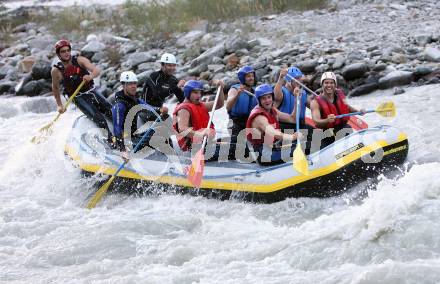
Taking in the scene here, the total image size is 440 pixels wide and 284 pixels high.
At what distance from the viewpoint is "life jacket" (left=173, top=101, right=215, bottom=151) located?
7500 mm

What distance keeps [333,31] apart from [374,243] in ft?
32.2

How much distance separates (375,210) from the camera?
6137 mm

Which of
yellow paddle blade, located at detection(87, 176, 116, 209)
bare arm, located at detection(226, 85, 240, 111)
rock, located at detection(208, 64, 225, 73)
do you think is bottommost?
rock, located at detection(208, 64, 225, 73)

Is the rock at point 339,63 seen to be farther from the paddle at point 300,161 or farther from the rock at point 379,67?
the paddle at point 300,161

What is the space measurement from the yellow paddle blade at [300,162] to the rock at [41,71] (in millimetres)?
10530

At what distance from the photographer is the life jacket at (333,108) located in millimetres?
7527

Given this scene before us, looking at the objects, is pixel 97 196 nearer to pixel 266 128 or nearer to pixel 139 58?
pixel 266 128

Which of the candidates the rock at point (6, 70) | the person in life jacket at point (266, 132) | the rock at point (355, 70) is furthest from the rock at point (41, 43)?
the person in life jacket at point (266, 132)

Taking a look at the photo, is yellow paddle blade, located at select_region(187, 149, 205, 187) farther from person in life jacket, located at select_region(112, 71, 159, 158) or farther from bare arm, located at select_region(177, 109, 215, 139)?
person in life jacket, located at select_region(112, 71, 159, 158)

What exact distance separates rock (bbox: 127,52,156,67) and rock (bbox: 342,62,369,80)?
5.40 metres

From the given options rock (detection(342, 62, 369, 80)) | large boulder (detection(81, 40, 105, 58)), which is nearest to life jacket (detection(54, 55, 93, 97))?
rock (detection(342, 62, 369, 80))

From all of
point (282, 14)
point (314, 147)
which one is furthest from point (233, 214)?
point (282, 14)

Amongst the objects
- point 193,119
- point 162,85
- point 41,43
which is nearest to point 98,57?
point 41,43

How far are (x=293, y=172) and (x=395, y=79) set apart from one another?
5.60m
